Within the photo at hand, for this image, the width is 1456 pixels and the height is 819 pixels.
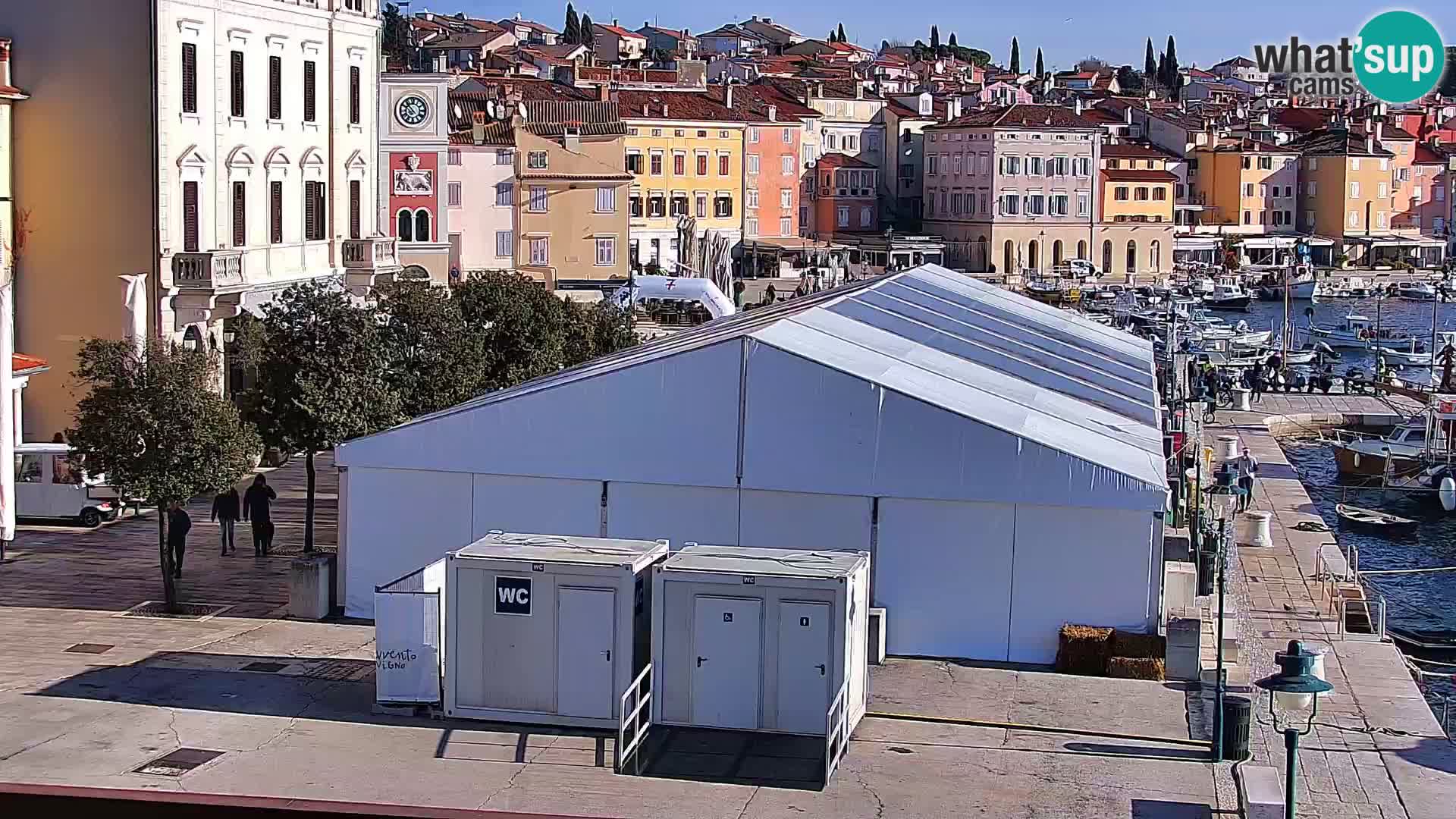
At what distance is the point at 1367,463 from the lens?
1756 inches

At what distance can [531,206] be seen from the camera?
64562mm

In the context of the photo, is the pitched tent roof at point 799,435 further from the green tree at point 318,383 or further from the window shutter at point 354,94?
the window shutter at point 354,94

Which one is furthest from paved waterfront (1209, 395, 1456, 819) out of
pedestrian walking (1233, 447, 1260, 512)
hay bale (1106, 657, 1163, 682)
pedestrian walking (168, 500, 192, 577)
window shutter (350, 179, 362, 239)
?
window shutter (350, 179, 362, 239)

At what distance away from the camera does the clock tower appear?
4822 cm

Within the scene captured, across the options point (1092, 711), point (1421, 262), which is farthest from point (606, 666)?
point (1421, 262)

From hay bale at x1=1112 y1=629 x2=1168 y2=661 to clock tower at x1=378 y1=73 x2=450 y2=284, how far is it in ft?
103

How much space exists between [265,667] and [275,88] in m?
22.6

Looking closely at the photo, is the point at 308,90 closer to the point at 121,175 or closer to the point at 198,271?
the point at 121,175

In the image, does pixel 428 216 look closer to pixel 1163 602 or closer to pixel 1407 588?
pixel 1407 588

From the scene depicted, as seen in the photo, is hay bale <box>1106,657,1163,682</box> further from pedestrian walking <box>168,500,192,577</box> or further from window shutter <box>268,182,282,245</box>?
window shutter <box>268,182,282,245</box>

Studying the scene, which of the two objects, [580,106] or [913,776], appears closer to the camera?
[913,776]

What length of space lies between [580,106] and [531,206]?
37.0 ft

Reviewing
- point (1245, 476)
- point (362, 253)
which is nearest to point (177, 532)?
point (1245, 476)

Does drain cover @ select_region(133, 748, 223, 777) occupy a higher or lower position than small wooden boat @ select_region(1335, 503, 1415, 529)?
higher
